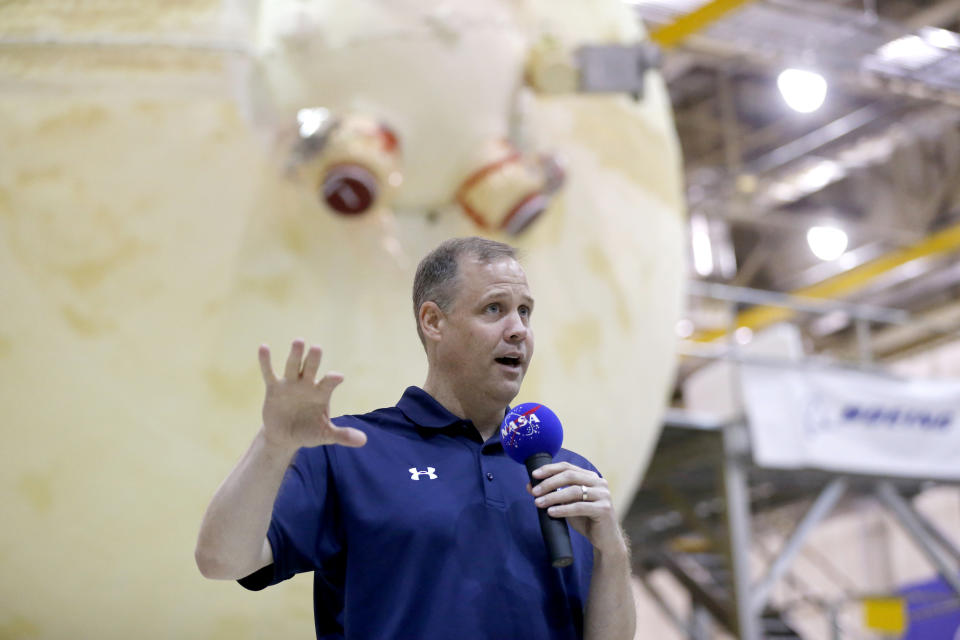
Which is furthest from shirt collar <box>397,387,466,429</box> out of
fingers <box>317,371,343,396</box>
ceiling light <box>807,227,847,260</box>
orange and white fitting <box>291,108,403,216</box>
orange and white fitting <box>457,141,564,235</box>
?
ceiling light <box>807,227,847,260</box>

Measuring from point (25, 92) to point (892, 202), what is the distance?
12.1 metres

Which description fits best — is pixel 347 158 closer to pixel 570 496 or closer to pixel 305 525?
pixel 305 525

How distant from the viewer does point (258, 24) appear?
4160 mm

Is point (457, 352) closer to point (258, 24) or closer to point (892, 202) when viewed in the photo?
point (258, 24)

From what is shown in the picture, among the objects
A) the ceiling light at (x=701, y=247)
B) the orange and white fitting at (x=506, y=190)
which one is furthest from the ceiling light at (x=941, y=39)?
the orange and white fitting at (x=506, y=190)

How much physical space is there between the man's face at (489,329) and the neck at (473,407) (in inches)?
1.0

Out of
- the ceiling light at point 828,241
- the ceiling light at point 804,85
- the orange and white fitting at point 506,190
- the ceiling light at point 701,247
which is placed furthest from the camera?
the ceiling light at point 701,247

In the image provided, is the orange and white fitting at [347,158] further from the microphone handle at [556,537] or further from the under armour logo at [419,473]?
the microphone handle at [556,537]

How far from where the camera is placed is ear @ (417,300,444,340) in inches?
73.2

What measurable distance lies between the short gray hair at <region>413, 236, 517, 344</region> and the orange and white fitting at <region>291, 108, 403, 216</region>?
2.03m

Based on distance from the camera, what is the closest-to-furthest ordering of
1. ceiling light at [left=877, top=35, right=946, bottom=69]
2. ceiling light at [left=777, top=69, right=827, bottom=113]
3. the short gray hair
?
the short gray hair → ceiling light at [left=877, top=35, right=946, bottom=69] → ceiling light at [left=777, top=69, right=827, bottom=113]

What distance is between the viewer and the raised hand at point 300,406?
1521mm

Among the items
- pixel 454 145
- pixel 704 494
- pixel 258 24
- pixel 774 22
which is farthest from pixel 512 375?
pixel 704 494

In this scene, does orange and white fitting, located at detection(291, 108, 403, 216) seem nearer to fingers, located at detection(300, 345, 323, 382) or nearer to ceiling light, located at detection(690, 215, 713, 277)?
fingers, located at detection(300, 345, 323, 382)
